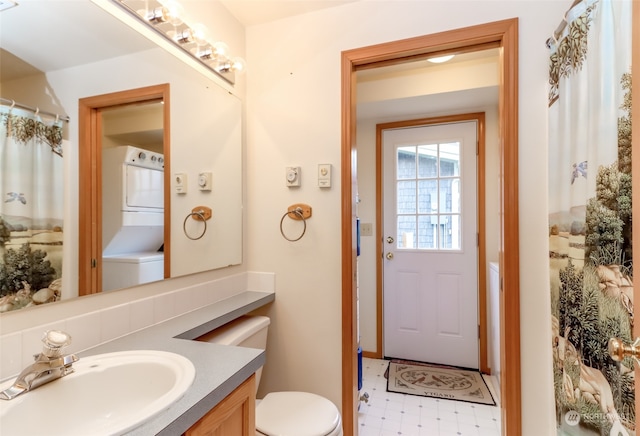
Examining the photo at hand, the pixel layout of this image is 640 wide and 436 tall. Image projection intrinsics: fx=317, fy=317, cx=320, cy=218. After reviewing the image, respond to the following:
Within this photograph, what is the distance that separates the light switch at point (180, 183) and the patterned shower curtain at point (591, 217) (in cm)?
157

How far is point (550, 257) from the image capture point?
1.33m

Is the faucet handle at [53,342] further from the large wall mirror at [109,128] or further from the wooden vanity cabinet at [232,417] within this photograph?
the wooden vanity cabinet at [232,417]

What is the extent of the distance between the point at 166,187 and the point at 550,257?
1.66 meters

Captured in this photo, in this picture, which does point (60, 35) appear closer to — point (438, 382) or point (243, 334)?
point (243, 334)

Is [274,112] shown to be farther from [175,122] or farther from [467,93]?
[467,93]

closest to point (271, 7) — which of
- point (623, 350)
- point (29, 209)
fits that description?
point (29, 209)

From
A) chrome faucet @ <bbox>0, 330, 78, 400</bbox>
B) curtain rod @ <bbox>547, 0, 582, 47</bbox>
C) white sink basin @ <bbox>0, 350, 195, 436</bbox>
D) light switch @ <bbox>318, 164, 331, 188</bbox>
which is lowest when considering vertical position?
white sink basin @ <bbox>0, 350, 195, 436</bbox>

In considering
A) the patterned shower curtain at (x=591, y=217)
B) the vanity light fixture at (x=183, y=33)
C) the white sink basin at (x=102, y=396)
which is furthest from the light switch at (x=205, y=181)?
the patterned shower curtain at (x=591, y=217)

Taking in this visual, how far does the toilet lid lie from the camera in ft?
3.97

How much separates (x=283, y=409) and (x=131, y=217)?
101cm

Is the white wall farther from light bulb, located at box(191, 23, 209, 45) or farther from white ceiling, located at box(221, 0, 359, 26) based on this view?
light bulb, located at box(191, 23, 209, 45)

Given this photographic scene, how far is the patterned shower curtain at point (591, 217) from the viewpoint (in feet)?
2.91

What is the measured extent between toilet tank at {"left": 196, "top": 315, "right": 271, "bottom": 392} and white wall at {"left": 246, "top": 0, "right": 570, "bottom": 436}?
0.56 ft

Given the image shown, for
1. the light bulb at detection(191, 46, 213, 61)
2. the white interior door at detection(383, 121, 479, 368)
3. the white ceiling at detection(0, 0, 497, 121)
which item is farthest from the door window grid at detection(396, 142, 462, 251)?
the white ceiling at detection(0, 0, 497, 121)
